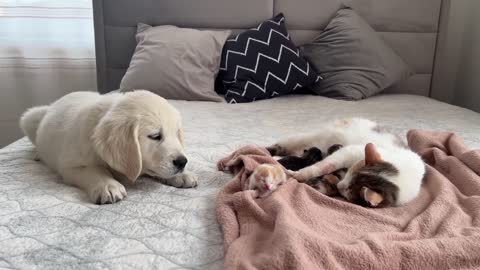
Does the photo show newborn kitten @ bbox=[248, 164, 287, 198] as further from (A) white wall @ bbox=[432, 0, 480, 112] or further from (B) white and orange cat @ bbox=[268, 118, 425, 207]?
(A) white wall @ bbox=[432, 0, 480, 112]

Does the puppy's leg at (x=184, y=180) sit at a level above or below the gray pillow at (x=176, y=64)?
below

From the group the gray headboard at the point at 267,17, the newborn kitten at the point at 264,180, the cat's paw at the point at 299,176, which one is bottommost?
the cat's paw at the point at 299,176

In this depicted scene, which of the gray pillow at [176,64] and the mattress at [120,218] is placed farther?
the gray pillow at [176,64]

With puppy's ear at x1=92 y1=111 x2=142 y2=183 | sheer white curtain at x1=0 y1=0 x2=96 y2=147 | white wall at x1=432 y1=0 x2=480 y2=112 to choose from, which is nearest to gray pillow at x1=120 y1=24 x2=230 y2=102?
sheer white curtain at x1=0 y1=0 x2=96 y2=147

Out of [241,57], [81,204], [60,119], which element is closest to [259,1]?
[241,57]

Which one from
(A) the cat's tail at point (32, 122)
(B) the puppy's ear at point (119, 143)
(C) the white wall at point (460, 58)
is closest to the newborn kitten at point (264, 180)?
(B) the puppy's ear at point (119, 143)

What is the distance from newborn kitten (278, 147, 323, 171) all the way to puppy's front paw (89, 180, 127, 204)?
1.56 feet

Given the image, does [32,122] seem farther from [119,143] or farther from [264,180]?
[264,180]

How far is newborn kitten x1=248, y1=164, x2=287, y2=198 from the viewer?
1.05 meters

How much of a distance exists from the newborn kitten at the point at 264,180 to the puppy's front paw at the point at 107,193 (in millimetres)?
326

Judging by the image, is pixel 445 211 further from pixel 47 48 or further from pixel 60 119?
pixel 47 48

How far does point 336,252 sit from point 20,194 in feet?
2.60

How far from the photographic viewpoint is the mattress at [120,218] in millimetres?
786

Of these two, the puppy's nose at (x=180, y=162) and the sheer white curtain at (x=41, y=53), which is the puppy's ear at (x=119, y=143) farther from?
the sheer white curtain at (x=41, y=53)
